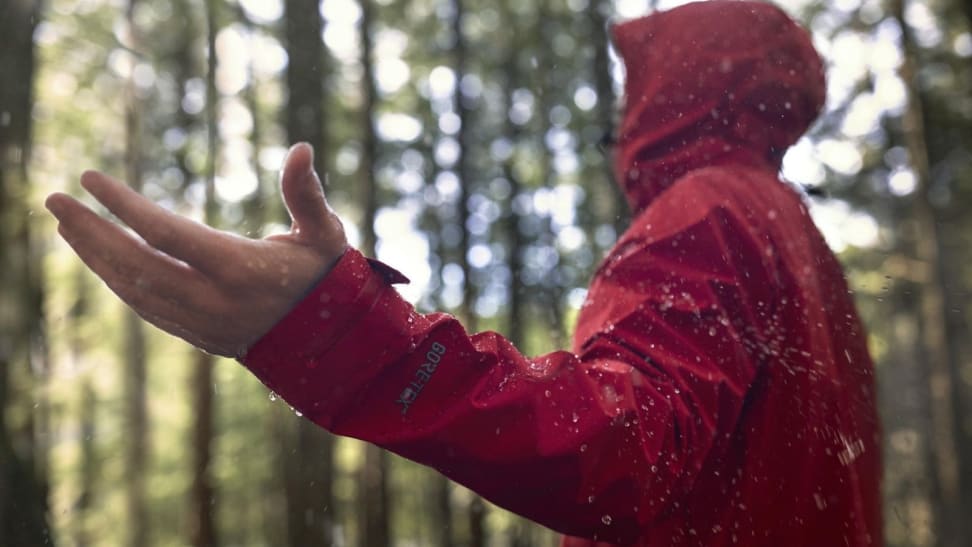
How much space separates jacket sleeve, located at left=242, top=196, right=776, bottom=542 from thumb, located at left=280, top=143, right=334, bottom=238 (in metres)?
0.05

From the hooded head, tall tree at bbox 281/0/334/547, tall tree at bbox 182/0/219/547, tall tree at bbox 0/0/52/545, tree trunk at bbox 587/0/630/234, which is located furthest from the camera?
tall tree at bbox 182/0/219/547

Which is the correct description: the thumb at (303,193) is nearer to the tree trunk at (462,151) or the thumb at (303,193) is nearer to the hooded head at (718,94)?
the hooded head at (718,94)

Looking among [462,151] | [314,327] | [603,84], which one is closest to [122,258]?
[314,327]

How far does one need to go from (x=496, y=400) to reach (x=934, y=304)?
614 centimetres

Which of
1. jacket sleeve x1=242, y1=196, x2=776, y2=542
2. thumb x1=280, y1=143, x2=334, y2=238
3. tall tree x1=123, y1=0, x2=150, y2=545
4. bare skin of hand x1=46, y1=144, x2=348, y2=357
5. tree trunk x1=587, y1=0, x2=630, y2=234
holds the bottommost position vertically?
tall tree x1=123, y1=0, x2=150, y2=545

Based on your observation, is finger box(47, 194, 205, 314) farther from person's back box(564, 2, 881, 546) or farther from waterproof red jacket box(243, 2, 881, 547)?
person's back box(564, 2, 881, 546)

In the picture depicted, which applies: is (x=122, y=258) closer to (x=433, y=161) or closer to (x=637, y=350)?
(x=637, y=350)

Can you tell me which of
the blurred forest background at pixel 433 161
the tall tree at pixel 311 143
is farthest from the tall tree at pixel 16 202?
the tall tree at pixel 311 143

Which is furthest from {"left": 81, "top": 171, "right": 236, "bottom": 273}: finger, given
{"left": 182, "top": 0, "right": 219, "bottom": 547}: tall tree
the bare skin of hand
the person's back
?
{"left": 182, "top": 0, "right": 219, "bottom": 547}: tall tree

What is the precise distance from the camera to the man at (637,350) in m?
0.57

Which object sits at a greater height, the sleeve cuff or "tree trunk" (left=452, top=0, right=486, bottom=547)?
"tree trunk" (left=452, top=0, right=486, bottom=547)

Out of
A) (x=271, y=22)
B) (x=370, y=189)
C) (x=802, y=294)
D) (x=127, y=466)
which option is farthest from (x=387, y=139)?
(x=127, y=466)

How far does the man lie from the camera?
1.86 feet

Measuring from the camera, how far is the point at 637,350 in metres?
0.70
